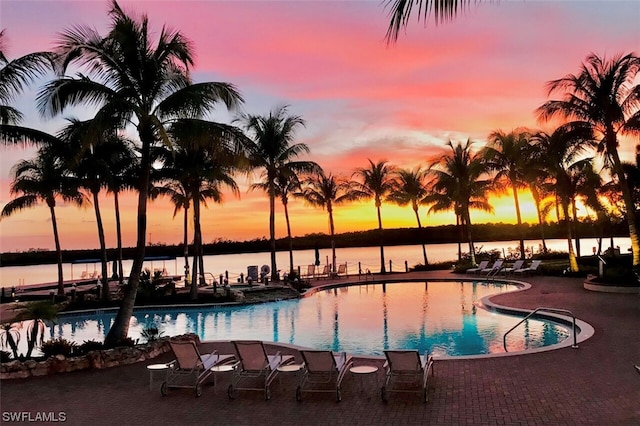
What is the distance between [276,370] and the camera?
7957 mm

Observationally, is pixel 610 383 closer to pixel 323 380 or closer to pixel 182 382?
pixel 323 380

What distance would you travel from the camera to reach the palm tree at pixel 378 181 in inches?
1234

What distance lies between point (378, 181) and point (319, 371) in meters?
24.5

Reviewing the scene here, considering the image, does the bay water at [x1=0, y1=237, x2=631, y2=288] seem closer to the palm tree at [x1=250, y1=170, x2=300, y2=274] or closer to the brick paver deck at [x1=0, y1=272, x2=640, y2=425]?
the palm tree at [x1=250, y1=170, x2=300, y2=274]

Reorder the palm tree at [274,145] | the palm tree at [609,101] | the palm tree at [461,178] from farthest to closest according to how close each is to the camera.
A: the palm tree at [461,178] → the palm tree at [274,145] → the palm tree at [609,101]

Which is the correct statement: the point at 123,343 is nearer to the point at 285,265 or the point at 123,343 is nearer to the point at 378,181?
the point at 378,181

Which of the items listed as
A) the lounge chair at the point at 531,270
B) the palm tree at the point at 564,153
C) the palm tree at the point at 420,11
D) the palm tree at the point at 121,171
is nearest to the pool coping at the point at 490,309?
the lounge chair at the point at 531,270

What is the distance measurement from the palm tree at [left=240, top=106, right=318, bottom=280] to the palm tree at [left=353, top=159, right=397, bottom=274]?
21.4 ft

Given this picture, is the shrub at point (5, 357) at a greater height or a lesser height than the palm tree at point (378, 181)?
lesser

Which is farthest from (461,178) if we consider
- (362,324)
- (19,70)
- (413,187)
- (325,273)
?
(19,70)

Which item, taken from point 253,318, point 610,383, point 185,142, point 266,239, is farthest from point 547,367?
point 266,239

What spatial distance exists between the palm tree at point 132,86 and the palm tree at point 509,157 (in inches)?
832

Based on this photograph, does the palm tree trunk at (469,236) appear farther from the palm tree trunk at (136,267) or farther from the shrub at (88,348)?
the shrub at (88,348)

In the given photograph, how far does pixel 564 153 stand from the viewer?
2323cm
